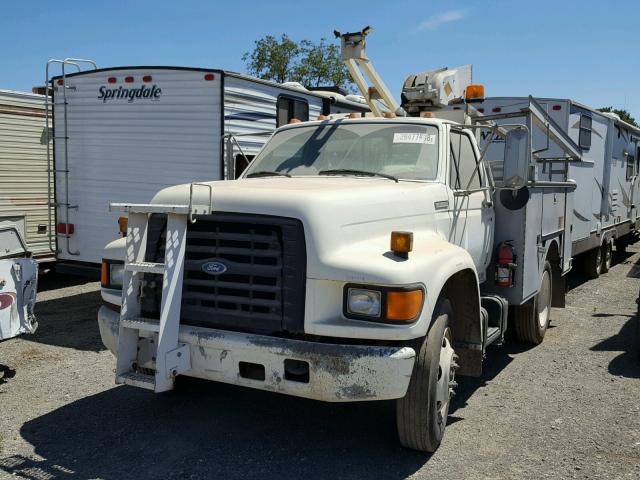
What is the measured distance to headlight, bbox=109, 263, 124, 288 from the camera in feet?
15.1

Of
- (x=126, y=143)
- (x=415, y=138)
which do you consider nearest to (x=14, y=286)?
(x=126, y=143)

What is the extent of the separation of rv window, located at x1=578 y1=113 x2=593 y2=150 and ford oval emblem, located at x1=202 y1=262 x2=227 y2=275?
27.3 feet

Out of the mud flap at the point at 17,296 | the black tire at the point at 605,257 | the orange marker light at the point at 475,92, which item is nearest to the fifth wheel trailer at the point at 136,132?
the mud flap at the point at 17,296

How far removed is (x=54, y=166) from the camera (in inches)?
342

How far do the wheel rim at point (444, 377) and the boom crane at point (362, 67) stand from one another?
2917mm

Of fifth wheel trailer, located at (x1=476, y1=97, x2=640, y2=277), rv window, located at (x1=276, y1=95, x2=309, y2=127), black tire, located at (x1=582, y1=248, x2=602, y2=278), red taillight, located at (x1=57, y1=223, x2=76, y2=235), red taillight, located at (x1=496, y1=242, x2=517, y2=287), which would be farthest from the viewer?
black tire, located at (x1=582, y1=248, x2=602, y2=278)

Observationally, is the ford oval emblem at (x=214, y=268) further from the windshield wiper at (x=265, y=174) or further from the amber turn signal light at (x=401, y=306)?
the windshield wiper at (x=265, y=174)

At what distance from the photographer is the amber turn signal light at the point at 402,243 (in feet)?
12.6

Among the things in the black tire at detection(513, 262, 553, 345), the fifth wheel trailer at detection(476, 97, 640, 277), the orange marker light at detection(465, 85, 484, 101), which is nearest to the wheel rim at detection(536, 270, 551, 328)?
the black tire at detection(513, 262, 553, 345)

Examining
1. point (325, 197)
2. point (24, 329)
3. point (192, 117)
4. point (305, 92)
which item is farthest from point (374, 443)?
point (305, 92)

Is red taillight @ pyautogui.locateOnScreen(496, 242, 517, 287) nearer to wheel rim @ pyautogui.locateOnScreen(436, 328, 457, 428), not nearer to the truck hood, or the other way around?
the truck hood

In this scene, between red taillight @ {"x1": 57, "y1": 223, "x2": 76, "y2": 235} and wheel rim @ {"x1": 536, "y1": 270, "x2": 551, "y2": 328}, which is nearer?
wheel rim @ {"x1": 536, "y1": 270, "x2": 551, "y2": 328}

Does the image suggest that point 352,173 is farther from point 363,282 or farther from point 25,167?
point 25,167

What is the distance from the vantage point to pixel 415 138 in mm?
5324
